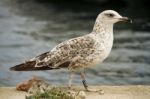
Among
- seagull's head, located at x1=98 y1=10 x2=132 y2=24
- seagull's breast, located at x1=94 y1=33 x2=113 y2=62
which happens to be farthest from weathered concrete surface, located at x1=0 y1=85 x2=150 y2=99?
seagull's head, located at x1=98 y1=10 x2=132 y2=24

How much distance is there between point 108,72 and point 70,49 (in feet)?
16.7

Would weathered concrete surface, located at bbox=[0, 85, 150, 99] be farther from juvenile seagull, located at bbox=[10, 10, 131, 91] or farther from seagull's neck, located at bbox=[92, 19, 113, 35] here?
seagull's neck, located at bbox=[92, 19, 113, 35]

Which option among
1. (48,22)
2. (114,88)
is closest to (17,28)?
(48,22)

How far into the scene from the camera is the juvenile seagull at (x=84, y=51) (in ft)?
22.9

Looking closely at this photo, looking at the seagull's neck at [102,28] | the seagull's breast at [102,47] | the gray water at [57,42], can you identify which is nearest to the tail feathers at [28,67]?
the seagull's breast at [102,47]

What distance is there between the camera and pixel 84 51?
7.02 m

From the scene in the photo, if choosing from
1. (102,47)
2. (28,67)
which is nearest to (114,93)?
(102,47)

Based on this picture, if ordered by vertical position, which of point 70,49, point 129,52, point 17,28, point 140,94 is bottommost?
point 140,94

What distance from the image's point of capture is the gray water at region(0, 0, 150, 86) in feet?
38.3

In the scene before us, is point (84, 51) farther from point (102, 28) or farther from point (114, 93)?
point (114, 93)

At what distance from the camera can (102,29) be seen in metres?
7.11

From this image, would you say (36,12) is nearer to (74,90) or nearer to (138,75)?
(138,75)

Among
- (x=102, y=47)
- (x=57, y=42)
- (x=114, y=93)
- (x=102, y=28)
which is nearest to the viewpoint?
(x=102, y=47)

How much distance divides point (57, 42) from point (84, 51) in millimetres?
8068
